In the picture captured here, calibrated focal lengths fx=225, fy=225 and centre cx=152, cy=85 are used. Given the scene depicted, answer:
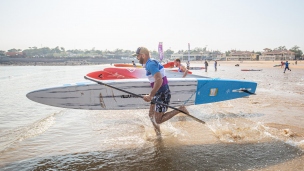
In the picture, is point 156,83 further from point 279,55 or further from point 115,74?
point 279,55

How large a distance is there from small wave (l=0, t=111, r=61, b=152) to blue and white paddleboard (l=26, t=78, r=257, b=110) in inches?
35.0

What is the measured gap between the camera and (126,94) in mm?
5594

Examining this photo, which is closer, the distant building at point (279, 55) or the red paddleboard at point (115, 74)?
the red paddleboard at point (115, 74)

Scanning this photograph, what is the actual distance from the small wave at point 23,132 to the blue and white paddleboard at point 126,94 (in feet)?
2.92

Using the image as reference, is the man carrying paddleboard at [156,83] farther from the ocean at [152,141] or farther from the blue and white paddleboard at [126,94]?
the blue and white paddleboard at [126,94]

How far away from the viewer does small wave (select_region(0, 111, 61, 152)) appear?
15.8 ft

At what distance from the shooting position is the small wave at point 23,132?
4.82 metres

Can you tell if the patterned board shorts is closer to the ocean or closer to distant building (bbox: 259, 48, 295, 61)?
the ocean

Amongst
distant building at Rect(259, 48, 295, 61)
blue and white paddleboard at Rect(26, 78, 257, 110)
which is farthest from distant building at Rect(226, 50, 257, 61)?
blue and white paddleboard at Rect(26, 78, 257, 110)

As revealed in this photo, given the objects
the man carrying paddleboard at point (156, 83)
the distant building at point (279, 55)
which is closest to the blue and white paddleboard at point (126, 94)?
the man carrying paddleboard at point (156, 83)

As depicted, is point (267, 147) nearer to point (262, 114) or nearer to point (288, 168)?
point (288, 168)

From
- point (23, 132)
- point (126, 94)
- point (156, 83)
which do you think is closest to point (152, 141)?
point (156, 83)

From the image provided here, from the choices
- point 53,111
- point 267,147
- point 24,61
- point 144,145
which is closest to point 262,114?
point 267,147

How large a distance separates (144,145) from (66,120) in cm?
325
